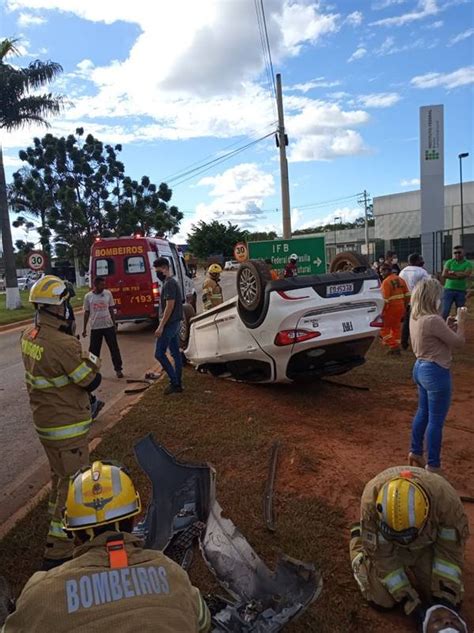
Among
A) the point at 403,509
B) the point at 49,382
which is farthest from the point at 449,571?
the point at 49,382

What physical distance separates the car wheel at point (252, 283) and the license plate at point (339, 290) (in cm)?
64

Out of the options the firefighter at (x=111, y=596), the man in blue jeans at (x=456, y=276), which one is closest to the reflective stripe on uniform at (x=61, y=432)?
the firefighter at (x=111, y=596)

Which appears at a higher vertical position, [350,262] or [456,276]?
[350,262]

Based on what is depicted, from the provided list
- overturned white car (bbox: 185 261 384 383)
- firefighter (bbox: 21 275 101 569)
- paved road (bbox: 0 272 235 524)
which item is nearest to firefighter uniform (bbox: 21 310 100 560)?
firefighter (bbox: 21 275 101 569)

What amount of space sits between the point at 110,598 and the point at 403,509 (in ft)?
5.03

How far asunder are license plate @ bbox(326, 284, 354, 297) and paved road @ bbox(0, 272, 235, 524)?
327cm

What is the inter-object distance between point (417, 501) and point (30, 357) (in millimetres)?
2396

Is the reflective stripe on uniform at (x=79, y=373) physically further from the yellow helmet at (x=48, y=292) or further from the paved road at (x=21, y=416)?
the paved road at (x=21, y=416)

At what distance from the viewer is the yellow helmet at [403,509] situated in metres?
2.44

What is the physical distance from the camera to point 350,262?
6488 millimetres

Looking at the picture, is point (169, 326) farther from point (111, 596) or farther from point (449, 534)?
point (111, 596)

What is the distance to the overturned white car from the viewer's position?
5.23 m

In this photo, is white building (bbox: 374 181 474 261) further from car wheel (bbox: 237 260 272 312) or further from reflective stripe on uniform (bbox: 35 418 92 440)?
reflective stripe on uniform (bbox: 35 418 92 440)

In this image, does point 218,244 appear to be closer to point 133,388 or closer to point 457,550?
point 133,388
